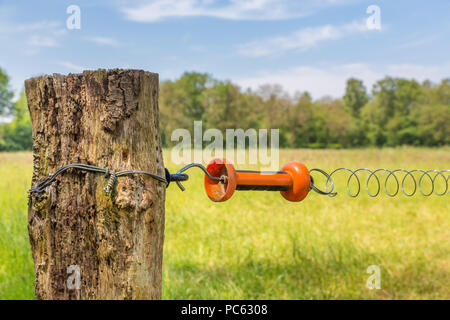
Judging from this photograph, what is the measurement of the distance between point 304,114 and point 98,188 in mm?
27923

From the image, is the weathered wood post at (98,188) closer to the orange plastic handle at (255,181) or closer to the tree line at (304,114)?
the orange plastic handle at (255,181)

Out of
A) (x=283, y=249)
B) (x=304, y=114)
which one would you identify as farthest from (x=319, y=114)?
(x=283, y=249)

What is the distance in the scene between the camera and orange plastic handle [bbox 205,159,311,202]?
1.61 meters

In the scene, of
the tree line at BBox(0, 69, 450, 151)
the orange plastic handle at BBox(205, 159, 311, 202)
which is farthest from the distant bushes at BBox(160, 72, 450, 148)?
the orange plastic handle at BBox(205, 159, 311, 202)

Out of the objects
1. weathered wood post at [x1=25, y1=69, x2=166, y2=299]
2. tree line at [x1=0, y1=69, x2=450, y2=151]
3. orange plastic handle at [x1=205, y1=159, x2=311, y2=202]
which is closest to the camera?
weathered wood post at [x1=25, y1=69, x2=166, y2=299]

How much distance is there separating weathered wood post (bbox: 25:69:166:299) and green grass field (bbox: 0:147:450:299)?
118 inches

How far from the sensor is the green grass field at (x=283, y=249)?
15.9 ft

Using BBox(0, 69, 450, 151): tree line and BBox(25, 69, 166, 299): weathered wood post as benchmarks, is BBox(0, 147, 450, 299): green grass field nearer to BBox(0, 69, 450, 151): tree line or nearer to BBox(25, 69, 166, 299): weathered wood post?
→ BBox(25, 69, 166, 299): weathered wood post

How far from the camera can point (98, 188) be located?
4.29 feet

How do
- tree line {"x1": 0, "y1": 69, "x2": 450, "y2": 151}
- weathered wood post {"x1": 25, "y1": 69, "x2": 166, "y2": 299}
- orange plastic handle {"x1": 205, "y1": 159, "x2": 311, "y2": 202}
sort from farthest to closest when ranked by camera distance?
tree line {"x1": 0, "y1": 69, "x2": 450, "y2": 151} < orange plastic handle {"x1": 205, "y1": 159, "x2": 311, "y2": 202} < weathered wood post {"x1": 25, "y1": 69, "x2": 166, "y2": 299}

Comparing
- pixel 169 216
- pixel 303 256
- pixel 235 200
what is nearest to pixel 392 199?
pixel 235 200

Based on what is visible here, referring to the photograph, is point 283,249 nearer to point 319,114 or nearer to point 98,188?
point 98,188

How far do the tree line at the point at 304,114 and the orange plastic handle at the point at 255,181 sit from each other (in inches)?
749
